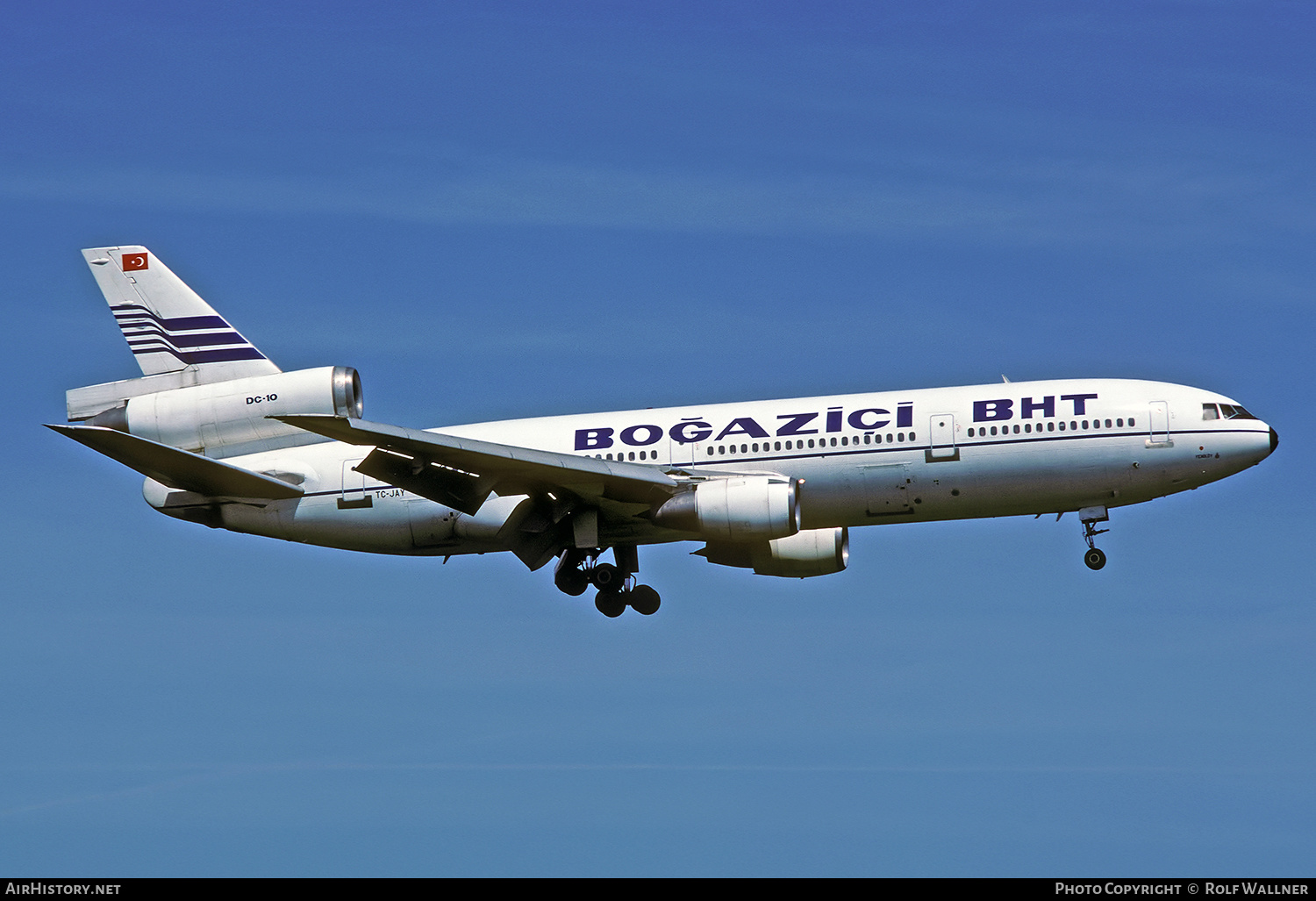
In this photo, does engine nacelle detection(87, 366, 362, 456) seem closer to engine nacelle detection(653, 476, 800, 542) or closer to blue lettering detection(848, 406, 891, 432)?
engine nacelle detection(653, 476, 800, 542)

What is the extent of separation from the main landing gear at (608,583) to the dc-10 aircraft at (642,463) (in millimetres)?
52

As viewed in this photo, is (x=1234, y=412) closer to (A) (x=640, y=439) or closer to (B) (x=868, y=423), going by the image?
(B) (x=868, y=423)

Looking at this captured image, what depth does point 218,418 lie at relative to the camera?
153 ft

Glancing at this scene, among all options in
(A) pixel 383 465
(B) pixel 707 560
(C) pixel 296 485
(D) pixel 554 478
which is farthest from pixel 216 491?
(B) pixel 707 560

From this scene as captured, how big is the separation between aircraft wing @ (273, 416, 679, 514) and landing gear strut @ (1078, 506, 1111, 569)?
10.4 meters

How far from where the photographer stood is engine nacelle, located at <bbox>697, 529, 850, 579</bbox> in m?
49.0

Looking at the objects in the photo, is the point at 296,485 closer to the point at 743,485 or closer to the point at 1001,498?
the point at 743,485

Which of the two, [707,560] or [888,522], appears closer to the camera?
[888,522]

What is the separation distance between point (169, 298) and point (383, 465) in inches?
428

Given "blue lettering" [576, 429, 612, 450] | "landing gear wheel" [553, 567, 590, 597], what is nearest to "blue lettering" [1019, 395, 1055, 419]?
"blue lettering" [576, 429, 612, 450]

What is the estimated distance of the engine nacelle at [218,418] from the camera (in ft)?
152

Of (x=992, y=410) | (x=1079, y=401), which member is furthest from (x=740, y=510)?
(x=1079, y=401)

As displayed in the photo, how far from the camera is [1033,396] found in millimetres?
44094

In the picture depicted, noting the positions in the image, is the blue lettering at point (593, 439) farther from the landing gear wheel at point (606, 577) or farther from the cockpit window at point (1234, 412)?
the cockpit window at point (1234, 412)
